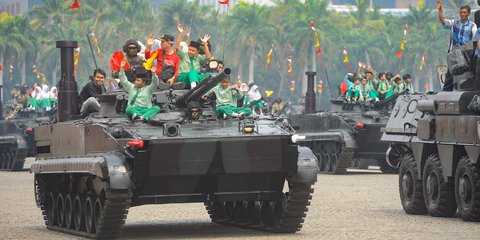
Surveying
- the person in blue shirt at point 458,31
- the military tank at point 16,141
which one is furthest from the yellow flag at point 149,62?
the military tank at point 16,141

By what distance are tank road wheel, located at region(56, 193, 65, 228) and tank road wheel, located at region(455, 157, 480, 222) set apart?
19.6 feet

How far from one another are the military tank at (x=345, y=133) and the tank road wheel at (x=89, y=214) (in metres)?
19.2

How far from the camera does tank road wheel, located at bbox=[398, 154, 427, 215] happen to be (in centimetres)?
2464

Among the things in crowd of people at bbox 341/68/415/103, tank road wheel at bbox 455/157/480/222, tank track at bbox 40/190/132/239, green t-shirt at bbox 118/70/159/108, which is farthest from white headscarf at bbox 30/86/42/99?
tank track at bbox 40/190/132/239

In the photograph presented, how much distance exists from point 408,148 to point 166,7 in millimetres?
111002

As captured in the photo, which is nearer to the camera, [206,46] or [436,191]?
[206,46]

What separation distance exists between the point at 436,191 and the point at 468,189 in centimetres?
160

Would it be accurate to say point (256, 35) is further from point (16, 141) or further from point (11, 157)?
point (16, 141)

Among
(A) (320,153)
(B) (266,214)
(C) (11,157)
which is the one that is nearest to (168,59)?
(B) (266,214)

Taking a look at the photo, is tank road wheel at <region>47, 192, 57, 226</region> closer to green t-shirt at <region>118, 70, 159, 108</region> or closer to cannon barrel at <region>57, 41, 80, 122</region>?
cannon barrel at <region>57, 41, 80, 122</region>

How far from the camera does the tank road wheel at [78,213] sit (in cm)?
2122

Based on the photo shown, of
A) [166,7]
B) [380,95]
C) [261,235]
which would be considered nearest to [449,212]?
[261,235]

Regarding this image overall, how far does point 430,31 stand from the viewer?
417ft

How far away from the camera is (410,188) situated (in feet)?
82.7
